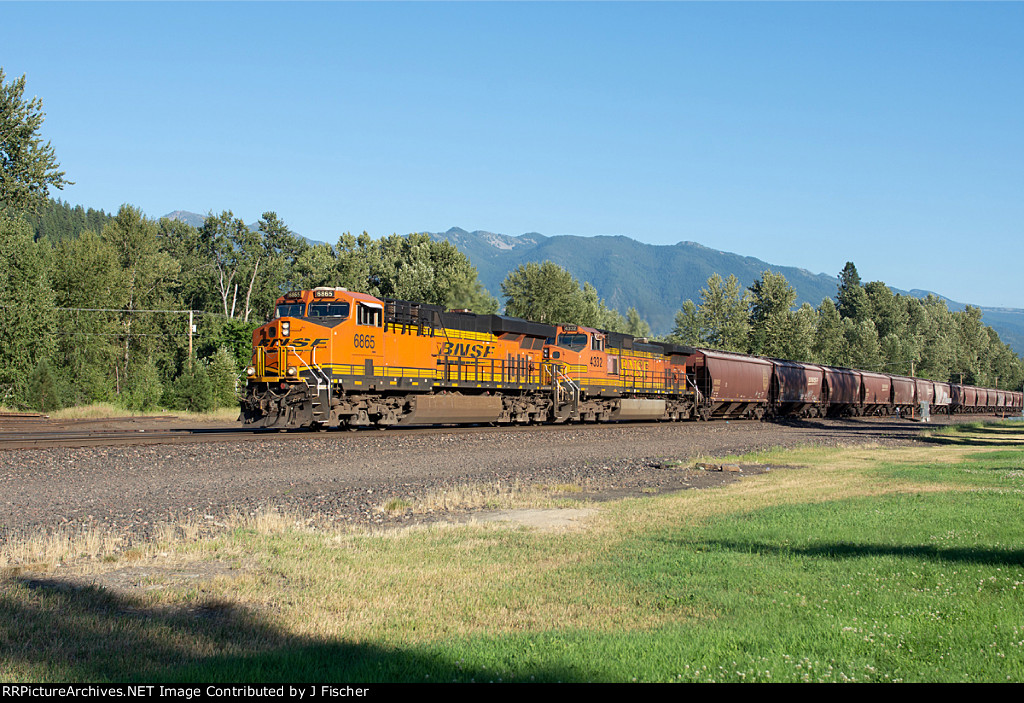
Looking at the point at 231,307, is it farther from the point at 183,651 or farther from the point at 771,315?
Answer: the point at 183,651

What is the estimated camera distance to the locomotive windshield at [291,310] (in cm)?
2452

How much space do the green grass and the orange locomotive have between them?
1335 cm

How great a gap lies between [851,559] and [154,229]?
2515 inches

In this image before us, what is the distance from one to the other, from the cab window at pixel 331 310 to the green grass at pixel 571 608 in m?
14.3

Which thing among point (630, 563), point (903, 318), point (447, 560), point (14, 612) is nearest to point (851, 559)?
point (630, 563)

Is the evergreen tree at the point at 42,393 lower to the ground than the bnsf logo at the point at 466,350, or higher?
lower

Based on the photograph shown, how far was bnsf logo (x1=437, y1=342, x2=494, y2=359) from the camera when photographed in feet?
93.3

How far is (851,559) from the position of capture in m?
8.66

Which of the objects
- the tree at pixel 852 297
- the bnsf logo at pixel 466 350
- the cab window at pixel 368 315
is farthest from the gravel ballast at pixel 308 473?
the tree at pixel 852 297

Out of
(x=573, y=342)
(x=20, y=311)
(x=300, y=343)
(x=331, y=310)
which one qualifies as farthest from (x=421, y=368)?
(x=20, y=311)

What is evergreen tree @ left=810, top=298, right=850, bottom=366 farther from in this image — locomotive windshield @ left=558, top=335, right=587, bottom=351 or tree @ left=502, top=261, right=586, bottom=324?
locomotive windshield @ left=558, top=335, right=587, bottom=351

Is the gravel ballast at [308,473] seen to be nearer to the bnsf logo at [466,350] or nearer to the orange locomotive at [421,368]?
the orange locomotive at [421,368]

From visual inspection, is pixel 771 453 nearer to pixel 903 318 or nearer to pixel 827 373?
pixel 827 373

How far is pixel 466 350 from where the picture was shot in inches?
1161
